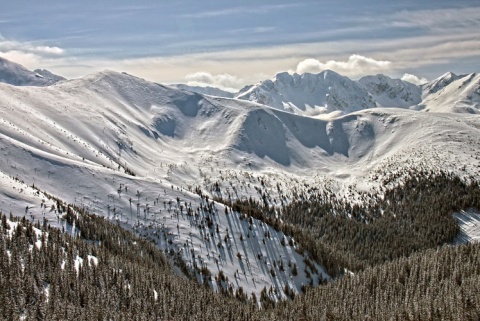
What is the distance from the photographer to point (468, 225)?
18188cm

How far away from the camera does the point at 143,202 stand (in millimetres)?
129000

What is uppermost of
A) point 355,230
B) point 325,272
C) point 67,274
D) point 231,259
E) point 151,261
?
point 67,274

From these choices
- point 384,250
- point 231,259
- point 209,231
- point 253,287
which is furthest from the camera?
point 384,250

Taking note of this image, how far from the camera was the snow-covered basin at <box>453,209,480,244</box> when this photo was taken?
17312cm

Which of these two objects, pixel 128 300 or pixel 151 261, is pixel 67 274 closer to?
pixel 128 300

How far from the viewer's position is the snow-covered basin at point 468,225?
173125mm

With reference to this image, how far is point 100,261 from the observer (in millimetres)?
67625

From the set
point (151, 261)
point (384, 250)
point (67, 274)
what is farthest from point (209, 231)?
point (384, 250)

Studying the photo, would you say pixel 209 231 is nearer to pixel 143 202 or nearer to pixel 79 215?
pixel 143 202

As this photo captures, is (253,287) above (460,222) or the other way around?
above

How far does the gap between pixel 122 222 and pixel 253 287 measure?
Result: 134 feet

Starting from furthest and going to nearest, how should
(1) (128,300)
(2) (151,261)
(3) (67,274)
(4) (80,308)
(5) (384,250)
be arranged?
(5) (384,250) → (2) (151,261) → (1) (128,300) → (3) (67,274) → (4) (80,308)

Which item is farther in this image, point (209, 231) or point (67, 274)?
point (209, 231)

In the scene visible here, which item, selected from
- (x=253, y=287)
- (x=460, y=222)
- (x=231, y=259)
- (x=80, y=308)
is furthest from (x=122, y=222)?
(x=460, y=222)
